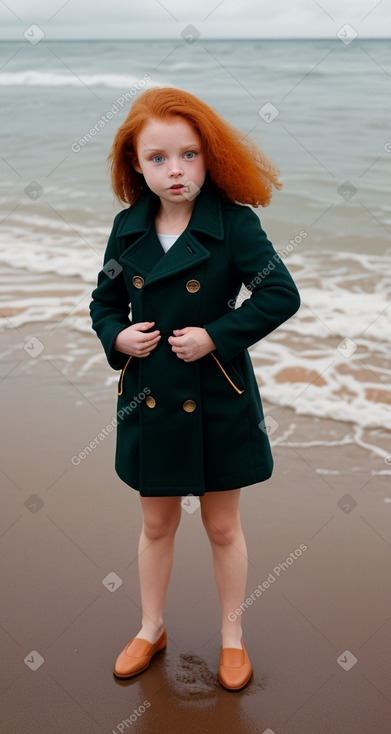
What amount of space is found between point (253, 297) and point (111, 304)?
0.44m

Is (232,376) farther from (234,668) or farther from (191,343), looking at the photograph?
(234,668)

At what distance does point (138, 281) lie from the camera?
7.66 feet

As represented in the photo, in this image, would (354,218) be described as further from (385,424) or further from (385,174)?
(385,424)

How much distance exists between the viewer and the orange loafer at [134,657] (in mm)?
2619

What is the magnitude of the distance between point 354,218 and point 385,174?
5.61 ft

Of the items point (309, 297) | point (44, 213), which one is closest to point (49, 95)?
point (44, 213)

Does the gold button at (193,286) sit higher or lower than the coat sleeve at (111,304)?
lower

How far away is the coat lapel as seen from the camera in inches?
89.9

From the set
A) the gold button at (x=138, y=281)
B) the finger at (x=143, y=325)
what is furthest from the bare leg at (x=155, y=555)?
the gold button at (x=138, y=281)

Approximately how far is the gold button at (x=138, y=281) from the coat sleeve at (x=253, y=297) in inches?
7.8

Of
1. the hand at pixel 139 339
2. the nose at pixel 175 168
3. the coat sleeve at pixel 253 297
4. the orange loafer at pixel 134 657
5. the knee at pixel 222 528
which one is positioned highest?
the nose at pixel 175 168

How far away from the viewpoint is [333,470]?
3793 millimetres

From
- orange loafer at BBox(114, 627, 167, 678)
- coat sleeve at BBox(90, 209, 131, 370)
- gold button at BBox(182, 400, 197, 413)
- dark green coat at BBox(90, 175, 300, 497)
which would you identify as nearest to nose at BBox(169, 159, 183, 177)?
dark green coat at BBox(90, 175, 300, 497)

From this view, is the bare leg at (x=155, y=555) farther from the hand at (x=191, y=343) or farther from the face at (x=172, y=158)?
the face at (x=172, y=158)
